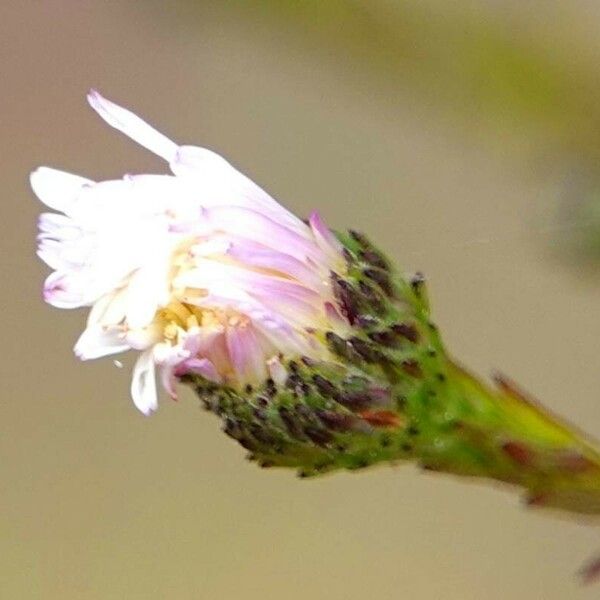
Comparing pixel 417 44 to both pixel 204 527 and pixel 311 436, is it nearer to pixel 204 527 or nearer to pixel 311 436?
pixel 204 527

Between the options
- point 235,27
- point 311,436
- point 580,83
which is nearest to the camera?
point 311,436

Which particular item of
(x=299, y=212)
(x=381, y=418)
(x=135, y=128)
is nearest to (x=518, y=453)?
(x=381, y=418)

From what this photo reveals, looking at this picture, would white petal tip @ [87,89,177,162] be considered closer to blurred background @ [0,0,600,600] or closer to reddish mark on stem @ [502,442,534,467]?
reddish mark on stem @ [502,442,534,467]

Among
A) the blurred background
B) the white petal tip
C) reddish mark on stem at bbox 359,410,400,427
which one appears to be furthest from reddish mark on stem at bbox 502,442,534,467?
the blurred background

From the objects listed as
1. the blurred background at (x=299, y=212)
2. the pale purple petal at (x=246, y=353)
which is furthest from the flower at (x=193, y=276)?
the blurred background at (x=299, y=212)

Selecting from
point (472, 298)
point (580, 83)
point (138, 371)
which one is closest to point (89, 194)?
point (138, 371)
